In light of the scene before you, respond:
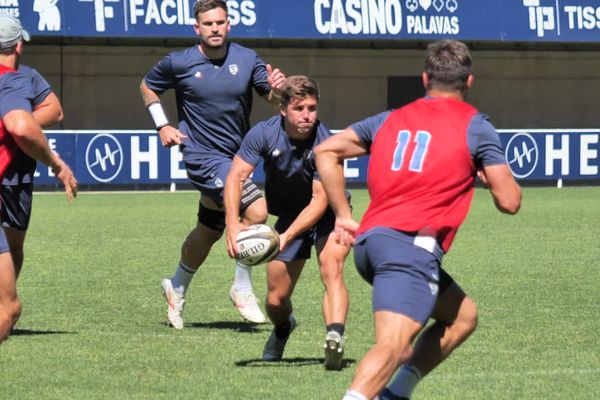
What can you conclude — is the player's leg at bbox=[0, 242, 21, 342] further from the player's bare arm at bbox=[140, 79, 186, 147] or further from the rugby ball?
the player's bare arm at bbox=[140, 79, 186, 147]

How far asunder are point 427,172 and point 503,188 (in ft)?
1.12

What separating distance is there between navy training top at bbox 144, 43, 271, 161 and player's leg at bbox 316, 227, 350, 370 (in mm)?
2063

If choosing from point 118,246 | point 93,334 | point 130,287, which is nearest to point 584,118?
point 118,246

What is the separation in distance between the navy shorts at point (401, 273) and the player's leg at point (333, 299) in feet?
6.21

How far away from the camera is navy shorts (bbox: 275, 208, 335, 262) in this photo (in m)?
8.84

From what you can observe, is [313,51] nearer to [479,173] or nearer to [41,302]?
[41,302]

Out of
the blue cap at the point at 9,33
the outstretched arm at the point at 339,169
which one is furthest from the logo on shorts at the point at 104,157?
the outstretched arm at the point at 339,169

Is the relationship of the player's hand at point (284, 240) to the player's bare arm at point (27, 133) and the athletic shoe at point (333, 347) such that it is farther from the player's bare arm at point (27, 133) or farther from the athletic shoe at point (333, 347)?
the player's bare arm at point (27, 133)

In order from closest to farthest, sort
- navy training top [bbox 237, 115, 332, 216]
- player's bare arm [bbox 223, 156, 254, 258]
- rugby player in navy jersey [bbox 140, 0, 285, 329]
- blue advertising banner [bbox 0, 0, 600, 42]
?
player's bare arm [bbox 223, 156, 254, 258], navy training top [bbox 237, 115, 332, 216], rugby player in navy jersey [bbox 140, 0, 285, 329], blue advertising banner [bbox 0, 0, 600, 42]

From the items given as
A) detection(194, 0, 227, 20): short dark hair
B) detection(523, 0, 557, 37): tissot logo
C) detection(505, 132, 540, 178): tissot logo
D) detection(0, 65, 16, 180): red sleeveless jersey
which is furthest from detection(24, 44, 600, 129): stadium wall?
detection(0, 65, 16, 180): red sleeveless jersey

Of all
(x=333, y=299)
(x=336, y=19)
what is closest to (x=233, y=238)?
(x=333, y=299)

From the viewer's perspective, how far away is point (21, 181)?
29.6 ft

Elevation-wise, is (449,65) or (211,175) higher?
(449,65)

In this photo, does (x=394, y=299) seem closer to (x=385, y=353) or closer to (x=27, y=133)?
(x=385, y=353)
